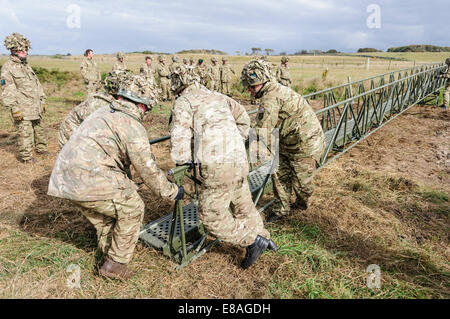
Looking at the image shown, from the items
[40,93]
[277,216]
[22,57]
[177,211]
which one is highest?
[22,57]

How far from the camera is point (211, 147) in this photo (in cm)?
227

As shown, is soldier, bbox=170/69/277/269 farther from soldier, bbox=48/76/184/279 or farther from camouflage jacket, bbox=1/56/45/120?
camouflage jacket, bbox=1/56/45/120

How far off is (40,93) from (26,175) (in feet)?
5.84

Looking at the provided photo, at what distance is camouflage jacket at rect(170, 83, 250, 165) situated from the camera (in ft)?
7.46

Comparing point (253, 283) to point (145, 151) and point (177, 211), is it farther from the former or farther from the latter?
point (145, 151)

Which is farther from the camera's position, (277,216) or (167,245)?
(277,216)

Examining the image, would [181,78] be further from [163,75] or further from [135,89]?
[163,75]

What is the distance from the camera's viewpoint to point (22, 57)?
520 cm

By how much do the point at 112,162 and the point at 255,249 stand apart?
1533mm

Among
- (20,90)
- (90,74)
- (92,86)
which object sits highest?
(90,74)

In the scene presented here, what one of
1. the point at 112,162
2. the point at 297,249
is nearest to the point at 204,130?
the point at 112,162
